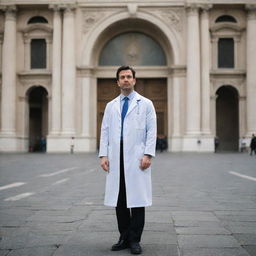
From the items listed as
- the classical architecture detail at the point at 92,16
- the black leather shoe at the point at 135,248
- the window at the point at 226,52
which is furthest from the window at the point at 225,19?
the black leather shoe at the point at 135,248

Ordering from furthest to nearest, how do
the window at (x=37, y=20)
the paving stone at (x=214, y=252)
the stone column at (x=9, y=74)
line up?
the window at (x=37, y=20) → the stone column at (x=9, y=74) → the paving stone at (x=214, y=252)

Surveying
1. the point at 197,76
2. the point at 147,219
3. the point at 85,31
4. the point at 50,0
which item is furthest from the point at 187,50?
the point at 147,219

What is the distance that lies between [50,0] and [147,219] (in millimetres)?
30653

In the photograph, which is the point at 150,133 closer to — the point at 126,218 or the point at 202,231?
the point at 126,218

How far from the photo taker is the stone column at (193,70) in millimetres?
33375

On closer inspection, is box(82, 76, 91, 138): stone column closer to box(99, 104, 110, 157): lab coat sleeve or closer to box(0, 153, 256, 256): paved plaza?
box(0, 153, 256, 256): paved plaza

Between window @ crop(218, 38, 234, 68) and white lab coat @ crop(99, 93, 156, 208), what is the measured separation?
105ft

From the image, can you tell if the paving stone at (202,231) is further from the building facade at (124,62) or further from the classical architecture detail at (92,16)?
the classical architecture detail at (92,16)

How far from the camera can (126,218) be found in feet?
14.8

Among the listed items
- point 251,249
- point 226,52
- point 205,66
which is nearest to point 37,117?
point 205,66

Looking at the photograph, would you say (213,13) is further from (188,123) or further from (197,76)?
(188,123)

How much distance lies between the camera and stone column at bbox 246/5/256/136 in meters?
33.6

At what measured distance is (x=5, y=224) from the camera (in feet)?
17.9

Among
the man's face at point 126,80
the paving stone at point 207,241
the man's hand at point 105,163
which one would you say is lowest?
the paving stone at point 207,241
